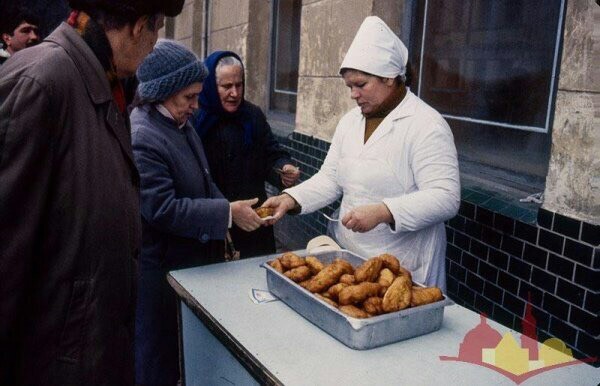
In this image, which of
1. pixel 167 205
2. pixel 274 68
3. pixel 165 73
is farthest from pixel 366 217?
pixel 274 68

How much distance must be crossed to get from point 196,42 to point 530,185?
7.54 m

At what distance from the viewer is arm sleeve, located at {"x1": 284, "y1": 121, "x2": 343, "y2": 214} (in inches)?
117

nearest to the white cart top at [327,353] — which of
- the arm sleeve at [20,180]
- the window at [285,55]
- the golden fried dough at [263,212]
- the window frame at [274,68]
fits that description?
the golden fried dough at [263,212]

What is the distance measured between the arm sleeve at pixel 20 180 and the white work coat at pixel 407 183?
4.82 ft

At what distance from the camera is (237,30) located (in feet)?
25.6

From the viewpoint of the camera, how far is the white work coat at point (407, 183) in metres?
2.48

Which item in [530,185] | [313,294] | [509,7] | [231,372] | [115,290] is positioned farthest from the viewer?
[509,7]

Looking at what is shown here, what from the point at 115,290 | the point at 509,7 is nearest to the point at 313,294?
the point at 115,290

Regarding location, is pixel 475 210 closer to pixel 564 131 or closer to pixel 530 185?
pixel 530 185

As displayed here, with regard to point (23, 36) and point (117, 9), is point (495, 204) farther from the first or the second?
point (23, 36)

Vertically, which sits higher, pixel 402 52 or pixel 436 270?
pixel 402 52

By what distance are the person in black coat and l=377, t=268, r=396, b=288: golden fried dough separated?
1755mm

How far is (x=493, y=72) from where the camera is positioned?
12.4 feet

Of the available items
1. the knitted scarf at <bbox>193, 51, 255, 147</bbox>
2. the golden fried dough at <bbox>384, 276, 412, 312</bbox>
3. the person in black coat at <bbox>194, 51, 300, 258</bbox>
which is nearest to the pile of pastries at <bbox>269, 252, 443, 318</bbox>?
the golden fried dough at <bbox>384, 276, 412, 312</bbox>
